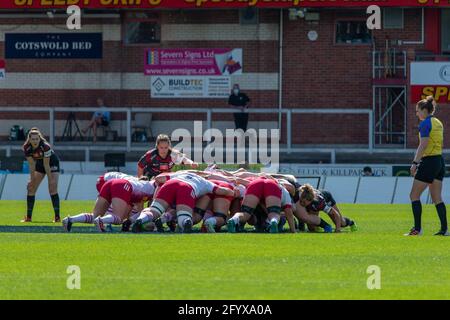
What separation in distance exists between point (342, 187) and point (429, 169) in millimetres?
15182

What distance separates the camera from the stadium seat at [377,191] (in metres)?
34.6

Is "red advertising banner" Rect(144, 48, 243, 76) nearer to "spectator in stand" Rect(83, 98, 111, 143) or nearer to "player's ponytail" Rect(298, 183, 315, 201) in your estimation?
"spectator in stand" Rect(83, 98, 111, 143)

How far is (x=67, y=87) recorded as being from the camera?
Result: 45062mm

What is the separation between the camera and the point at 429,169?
19.7 metres

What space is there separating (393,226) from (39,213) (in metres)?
8.47

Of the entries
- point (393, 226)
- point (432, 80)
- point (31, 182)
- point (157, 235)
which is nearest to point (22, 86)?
point (432, 80)

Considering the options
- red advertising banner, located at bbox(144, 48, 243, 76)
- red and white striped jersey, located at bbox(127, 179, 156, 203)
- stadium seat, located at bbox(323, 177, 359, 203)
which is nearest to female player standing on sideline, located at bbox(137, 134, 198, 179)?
red and white striped jersey, located at bbox(127, 179, 156, 203)

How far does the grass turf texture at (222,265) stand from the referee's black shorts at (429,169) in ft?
2.78

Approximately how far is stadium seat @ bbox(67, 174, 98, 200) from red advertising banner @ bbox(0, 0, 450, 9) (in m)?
8.65

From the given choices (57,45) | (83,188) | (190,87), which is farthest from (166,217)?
(57,45)

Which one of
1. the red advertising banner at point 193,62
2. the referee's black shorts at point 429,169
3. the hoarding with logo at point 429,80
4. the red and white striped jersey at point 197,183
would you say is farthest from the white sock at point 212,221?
the red advertising banner at point 193,62

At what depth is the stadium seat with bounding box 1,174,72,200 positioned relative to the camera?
35.8m

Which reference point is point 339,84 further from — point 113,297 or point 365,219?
point 113,297

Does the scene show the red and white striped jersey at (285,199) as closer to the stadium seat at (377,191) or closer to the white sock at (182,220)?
the white sock at (182,220)
